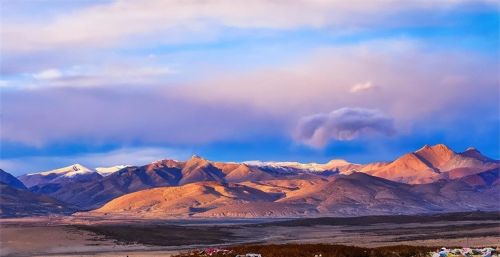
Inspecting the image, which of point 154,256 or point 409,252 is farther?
point 154,256

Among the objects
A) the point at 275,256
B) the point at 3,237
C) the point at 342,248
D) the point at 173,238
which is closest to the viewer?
the point at 275,256

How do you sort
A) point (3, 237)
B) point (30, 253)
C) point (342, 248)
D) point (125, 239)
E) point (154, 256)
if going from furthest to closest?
point (125, 239) → point (3, 237) → point (30, 253) → point (154, 256) → point (342, 248)

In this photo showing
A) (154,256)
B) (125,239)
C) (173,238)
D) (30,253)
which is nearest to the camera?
(154,256)

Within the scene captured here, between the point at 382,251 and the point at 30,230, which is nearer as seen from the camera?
the point at 382,251

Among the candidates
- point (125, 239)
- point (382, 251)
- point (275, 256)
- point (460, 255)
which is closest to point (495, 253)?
point (460, 255)

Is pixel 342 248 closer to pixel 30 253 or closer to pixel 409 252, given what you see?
pixel 409 252

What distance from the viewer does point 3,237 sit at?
3157 inches

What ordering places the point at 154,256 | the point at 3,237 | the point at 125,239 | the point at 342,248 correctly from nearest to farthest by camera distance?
the point at 342,248, the point at 154,256, the point at 3,237, the point at 125,239

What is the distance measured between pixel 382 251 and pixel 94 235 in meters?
57.3

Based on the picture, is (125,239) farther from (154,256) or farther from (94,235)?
(154,256)

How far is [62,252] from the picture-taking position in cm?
7119

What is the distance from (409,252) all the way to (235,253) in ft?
27.9

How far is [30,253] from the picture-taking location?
7069 cm

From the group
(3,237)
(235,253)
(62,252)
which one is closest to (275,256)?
(235,253)
